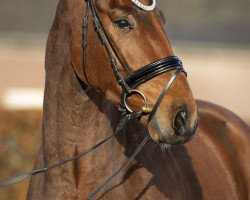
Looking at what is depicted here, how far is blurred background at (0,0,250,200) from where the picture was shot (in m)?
18.7

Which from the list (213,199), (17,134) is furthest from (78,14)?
(17,134)

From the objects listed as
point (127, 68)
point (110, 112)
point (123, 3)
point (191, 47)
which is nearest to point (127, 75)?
point (127, 68)

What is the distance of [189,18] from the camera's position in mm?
23000

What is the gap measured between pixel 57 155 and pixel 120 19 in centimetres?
98

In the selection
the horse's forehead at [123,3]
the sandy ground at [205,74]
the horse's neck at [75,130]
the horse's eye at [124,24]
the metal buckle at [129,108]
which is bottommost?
the sandy ground at [205,74]

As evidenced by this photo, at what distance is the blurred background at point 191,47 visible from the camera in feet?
61.3

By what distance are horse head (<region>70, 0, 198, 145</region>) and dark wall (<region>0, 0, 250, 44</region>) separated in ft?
56.8

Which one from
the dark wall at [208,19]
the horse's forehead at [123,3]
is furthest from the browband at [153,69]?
the dark wall at [208,19]

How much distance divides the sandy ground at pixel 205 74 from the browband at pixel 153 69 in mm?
14152

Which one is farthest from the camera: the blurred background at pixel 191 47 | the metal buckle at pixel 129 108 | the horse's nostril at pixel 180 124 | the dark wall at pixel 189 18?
the dark wall at pixel 189 18

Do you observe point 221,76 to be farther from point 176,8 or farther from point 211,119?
point 211,119

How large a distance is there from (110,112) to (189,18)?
726 inches

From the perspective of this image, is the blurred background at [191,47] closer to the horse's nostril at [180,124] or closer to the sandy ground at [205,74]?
the sandy ground at [205,74]

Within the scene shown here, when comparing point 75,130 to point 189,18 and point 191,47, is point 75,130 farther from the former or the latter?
point 189,18
